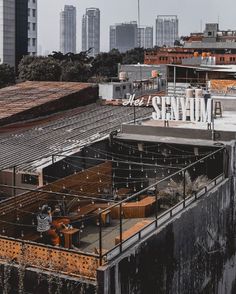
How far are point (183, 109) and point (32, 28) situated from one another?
7229 cm

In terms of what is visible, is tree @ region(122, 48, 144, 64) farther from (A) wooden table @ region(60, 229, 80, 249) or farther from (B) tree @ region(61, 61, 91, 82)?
(A) wooden table @ region(60, 229, 80, 249)

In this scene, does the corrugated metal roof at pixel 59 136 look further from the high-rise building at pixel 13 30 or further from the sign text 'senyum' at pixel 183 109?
the high-rise building at pixel 13 30

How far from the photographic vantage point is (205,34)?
103875 millimetres

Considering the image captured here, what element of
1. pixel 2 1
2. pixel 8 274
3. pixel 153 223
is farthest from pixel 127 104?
pixel 2 1

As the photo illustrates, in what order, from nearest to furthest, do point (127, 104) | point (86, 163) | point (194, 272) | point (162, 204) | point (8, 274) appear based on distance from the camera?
point (8, 274) → point (194, 272) → point (162, 204) → point (86, 163) → point (127, 104)

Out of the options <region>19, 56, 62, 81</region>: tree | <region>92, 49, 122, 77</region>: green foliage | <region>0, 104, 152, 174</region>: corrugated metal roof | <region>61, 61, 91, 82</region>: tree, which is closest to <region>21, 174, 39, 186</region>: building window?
<region>0, 104, 152, 174</region>: corrugated metal roof

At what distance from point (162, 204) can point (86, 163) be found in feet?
11.4

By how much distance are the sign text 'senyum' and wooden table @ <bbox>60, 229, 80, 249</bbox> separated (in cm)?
776

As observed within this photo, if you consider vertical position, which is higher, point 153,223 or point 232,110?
point 232,110

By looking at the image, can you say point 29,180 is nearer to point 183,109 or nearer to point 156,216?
point 156,216

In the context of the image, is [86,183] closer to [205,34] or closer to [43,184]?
[43,184]

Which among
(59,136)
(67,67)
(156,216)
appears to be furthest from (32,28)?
(156,216)

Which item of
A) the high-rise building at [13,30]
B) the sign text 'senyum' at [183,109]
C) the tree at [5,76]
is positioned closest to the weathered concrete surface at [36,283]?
the sign text 'senyum' at [183,109]

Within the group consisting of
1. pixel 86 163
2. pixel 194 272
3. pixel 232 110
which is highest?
pixel 232 110
